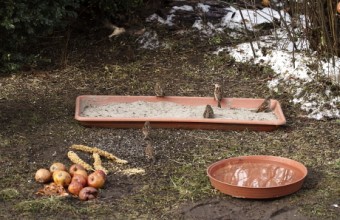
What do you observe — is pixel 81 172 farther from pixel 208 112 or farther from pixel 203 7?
pixel 203 7

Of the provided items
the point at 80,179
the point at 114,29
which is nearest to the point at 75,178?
the point at 80,179

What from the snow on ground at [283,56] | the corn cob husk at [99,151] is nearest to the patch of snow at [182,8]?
the snow on ground at [283,56]

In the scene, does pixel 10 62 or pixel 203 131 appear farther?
pixel 10 62

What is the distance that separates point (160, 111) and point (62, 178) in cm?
212

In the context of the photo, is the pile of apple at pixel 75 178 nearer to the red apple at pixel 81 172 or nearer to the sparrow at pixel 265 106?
the red apple at pixel 81 172

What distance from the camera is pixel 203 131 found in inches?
291

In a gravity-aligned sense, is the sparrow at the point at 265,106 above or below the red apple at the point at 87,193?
below

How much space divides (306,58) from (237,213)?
11.8ft

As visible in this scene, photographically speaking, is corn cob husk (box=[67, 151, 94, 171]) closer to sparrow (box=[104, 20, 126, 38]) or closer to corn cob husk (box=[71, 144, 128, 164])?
corn cob husk (box=[71, 144, 128, 164])

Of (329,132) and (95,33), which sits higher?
(95,33)

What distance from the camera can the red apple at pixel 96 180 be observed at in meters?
5.91

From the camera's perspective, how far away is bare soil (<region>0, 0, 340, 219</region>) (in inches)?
223

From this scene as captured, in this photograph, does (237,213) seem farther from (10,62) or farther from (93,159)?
(10,62)

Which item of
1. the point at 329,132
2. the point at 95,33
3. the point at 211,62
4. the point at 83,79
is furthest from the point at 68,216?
the point at 95,33
